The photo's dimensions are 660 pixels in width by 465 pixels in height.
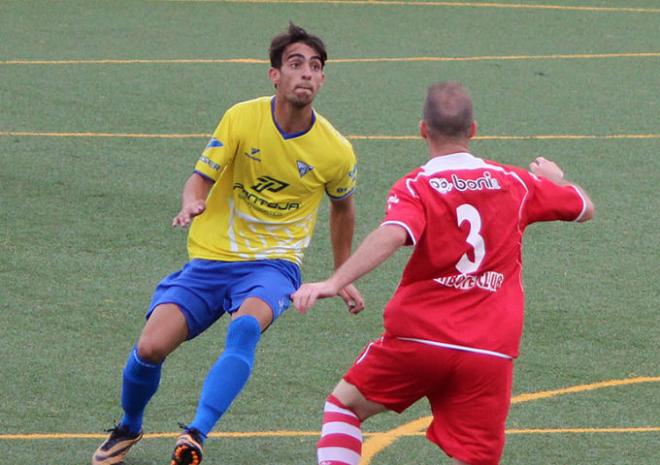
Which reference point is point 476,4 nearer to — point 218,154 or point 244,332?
point 218,154

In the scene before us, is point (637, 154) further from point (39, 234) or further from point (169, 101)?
point (39, 234)

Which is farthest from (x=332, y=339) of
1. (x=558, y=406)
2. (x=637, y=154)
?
(x=637, y=154)

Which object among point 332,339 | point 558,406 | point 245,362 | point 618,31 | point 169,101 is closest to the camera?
point 245,362

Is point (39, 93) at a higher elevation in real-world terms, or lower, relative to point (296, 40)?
lower

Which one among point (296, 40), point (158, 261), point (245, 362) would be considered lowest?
point (158, 261)

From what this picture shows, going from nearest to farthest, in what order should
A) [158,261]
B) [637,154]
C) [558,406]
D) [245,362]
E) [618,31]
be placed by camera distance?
[245,362] < [558,406] < [158,261] < [637,154] < [618,31]

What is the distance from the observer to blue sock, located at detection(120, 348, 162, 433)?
20.1 ft

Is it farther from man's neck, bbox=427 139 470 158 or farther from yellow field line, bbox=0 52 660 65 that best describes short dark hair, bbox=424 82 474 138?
yellow field line, bbox=0 52 660 65

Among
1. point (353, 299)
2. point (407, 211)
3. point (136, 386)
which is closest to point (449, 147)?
point (407, 211)

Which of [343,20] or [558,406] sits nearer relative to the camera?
[558,406]

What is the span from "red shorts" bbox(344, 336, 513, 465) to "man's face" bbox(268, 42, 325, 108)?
1.45 m

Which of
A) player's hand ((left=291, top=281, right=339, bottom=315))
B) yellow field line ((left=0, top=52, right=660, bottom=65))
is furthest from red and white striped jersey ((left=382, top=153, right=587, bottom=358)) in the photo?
yellow field line ((left=0, top=52, right=660, bottom=65))

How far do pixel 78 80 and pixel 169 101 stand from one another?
117 centimetres

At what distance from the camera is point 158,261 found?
31.1 feet
